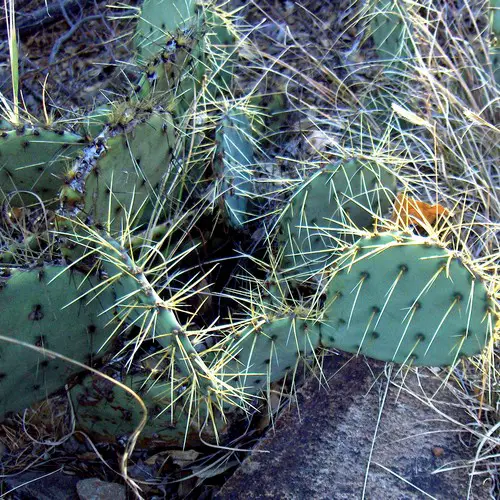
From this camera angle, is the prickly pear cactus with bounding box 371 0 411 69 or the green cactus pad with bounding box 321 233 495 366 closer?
the green cactus pad with bounding box 321 233 495 366

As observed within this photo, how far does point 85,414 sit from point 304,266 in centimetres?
72

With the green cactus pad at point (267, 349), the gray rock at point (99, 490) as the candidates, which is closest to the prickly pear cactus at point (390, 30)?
the green cactus pad at point (267, 349)

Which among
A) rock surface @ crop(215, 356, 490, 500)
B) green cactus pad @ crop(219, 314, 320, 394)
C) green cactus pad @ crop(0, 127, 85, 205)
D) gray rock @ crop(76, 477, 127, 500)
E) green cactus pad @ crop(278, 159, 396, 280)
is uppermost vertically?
green cactus pad @ crop(0, 127, 85, 205)

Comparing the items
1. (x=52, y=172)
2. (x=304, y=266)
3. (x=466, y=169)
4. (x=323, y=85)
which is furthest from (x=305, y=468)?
(x=323, y=85)

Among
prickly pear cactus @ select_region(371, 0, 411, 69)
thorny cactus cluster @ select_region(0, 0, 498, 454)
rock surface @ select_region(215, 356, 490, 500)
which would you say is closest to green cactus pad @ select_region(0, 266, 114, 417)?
thorny cactus cluster @ select_region(0, 0, 498, 454)

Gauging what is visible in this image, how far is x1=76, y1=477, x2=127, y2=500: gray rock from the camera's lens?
1829 millimetres

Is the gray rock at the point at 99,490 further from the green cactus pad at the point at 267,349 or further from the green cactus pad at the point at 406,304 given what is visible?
the green cactus pad at the point at 406,304

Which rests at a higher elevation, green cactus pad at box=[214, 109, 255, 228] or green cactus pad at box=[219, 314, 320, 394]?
green cactus pad at box=[214, 109, 255, 228]

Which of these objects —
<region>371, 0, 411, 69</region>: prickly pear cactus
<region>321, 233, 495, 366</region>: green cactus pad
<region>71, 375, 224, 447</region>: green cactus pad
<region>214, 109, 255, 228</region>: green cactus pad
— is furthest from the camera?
<region>371, 0, 411, 69</region>: prickly pear cactus

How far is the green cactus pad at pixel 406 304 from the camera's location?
1491 mm

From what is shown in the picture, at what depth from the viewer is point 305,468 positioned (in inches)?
72.8

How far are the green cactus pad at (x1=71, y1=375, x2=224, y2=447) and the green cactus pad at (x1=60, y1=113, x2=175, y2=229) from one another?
0.41 m

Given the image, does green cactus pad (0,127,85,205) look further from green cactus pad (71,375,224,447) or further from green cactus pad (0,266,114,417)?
green cactus pad (71,375,224,447)

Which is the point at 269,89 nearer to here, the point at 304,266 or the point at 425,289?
the point at 304,266
